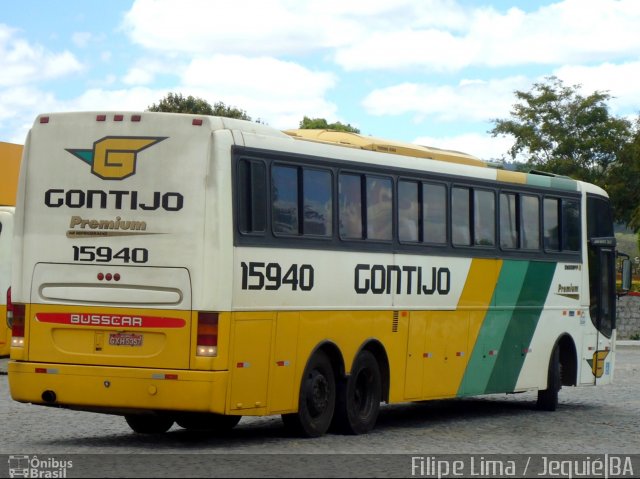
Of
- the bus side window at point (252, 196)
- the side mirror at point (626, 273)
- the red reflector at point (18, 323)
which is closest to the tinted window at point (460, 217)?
the side mirror at point (626, 273)

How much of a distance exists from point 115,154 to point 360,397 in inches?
165

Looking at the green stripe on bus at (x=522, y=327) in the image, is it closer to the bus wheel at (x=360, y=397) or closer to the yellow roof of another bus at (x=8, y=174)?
the bus wheel at (x=360, y=397)

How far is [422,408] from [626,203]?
57.8m

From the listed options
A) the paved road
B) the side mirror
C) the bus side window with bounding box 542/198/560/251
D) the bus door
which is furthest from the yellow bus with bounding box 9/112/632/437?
the bus door

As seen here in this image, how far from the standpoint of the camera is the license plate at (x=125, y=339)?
46.1 feet

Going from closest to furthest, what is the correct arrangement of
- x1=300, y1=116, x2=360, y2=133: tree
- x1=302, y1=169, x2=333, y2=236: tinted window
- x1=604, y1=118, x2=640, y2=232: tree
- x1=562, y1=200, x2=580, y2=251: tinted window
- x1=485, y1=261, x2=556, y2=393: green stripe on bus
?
x1=302, y1=169, x2=333, y2=236: tinted window < x1=485, y1=261, x2=556, y2=393: green stripe on bus < x1=562, y1=200, x2=580, y2=251: tinted window < x1=604, y1=118, x2=640, y2=232: tree < x1=300, y1=116, x2=360, y2=133: tree

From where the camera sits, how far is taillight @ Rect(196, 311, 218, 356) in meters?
13.8

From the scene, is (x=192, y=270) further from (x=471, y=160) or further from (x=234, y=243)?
(x=471, y=160)

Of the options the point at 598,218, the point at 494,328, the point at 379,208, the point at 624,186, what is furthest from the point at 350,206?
the point at 624,186

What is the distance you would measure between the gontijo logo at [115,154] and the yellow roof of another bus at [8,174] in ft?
64.4

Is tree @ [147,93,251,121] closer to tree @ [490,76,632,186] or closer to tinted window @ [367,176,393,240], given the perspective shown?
tree @ [490,76,632,186]

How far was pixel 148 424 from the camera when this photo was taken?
1606 cm

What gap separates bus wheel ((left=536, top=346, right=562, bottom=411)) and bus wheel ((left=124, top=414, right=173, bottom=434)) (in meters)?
7.01

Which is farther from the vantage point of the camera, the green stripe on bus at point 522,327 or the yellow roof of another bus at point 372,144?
the green stripe on bus at point 522,327
